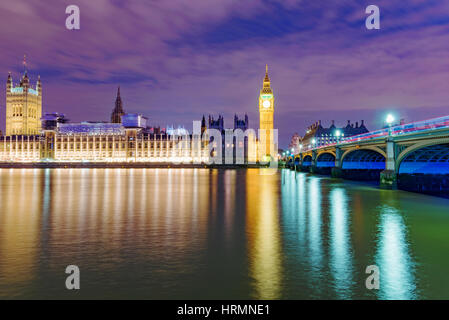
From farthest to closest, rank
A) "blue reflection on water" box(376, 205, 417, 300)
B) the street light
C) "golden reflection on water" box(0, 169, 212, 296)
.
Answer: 1. the street light
2. "golden reflection on water" box(0, 169, 212, 296)
3. "blue reflection on water" box(376, 205, 417, 300)

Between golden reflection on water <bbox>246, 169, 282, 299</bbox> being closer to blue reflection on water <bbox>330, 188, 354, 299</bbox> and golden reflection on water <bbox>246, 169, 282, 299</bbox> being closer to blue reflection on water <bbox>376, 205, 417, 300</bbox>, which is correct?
blue reflection on water <bbox>330, 188, 354, 299</bbox>

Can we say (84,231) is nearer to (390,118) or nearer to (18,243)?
(18,243)

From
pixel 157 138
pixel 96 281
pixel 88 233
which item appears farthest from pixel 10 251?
pixel 157 138

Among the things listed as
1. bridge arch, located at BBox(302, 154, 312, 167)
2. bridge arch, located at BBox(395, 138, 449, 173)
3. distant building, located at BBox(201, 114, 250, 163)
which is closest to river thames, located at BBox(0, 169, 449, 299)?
bridge arch, located at BBox(395, 138, 449, 173)

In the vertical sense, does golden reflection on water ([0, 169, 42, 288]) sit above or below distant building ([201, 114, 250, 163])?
below

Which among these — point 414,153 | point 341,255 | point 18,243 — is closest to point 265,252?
point 341,255

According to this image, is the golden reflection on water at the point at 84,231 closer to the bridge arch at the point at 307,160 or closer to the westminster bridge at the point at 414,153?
the westminster bridge at the point at 414,153

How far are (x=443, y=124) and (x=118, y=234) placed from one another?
104 ft

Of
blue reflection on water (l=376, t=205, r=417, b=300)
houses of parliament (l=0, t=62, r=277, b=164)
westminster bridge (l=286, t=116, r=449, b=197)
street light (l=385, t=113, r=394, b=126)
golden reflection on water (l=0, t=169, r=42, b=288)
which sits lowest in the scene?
blue reflection on water (l=376, t=205, r=417, b=300)

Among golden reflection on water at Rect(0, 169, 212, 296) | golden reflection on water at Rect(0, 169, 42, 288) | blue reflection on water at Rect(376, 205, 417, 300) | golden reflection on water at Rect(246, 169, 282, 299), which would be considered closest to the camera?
blue reflection on water at Rect(376, 205, 417, 300)

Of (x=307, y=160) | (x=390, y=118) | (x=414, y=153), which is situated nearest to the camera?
(x=390, y=118)

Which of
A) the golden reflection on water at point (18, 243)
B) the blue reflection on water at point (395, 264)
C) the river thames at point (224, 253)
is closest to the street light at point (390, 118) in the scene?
the river thames at point (224, 253)

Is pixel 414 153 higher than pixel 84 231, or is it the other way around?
pixel 414 153

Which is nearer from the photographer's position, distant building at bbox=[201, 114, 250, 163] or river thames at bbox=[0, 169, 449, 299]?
river thames at bbox=[0, 169, 449, 299]
